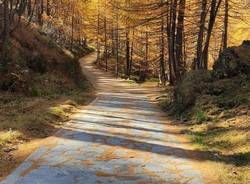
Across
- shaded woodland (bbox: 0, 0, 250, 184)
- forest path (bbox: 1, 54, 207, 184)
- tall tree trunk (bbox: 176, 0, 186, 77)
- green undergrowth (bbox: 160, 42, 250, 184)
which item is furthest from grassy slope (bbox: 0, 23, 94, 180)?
tall tree trunk (bbox: 176, 0, 186, 77)

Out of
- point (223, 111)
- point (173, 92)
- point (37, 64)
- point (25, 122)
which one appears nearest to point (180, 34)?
point (173, 92)

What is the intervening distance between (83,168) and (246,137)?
3979 millimetres

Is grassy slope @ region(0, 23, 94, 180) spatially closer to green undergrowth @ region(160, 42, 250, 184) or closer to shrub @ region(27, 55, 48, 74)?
shrub @ region(27, 55, 48, 74)

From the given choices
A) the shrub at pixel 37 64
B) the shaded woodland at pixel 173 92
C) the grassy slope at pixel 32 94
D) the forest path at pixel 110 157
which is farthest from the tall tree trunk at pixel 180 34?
the forest path at pixel 110 157

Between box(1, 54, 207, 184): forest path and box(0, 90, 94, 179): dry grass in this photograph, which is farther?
box(0, 90, 94, 179): dry grass

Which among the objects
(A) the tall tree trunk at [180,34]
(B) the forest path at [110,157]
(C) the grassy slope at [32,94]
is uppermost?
(A) the tall tree trunk at [180,34]

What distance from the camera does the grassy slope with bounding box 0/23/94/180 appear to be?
990 cm

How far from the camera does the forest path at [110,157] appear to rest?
24.0 ft

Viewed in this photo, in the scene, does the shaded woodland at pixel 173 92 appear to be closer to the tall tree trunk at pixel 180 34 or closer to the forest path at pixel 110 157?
the tall tree trunk at pixel 180 34

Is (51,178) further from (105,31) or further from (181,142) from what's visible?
(105,31)

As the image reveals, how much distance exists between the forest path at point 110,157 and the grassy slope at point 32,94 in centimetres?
52

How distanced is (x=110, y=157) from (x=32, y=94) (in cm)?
926

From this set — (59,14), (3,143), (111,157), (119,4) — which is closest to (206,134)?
(111,157)

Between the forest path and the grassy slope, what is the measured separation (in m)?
0.52
